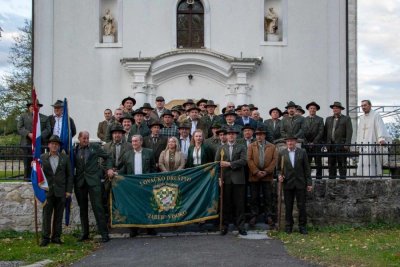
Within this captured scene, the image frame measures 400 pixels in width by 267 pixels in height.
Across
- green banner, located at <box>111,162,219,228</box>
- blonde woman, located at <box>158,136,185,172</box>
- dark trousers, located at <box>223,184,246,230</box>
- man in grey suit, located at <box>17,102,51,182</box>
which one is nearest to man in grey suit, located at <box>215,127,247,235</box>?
dark trousers, located at <box>223,184,246,230</box>

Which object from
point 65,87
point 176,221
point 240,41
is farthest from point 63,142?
point 240,41

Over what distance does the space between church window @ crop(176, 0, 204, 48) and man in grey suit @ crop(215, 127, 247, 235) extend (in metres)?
8.90

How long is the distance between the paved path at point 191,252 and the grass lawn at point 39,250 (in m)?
0.28

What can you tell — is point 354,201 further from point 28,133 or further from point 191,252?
point 28,133

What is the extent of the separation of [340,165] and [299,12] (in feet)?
27.5

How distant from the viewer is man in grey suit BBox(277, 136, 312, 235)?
11.1 m

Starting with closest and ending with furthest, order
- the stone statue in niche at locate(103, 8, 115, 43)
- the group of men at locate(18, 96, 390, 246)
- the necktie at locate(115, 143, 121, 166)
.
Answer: the group of men at locate(18, 96, 390, 246), the necktie at locate(115, 143, 121, 166), the stone statue in niche at locate(103, 8, 115, 43)

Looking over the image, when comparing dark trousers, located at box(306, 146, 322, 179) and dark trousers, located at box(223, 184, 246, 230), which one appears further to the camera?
dark trousers, located at box(306, 146, 322, 179)

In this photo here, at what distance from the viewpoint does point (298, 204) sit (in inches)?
439

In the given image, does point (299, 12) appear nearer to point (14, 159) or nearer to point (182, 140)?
point (182, 140)

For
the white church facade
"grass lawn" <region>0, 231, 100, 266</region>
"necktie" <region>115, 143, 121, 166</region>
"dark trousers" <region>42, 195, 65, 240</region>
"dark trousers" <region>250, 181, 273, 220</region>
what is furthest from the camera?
the white church facade

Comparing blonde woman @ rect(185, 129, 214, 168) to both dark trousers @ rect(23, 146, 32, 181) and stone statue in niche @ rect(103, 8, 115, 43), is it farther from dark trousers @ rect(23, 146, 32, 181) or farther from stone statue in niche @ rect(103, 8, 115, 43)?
stone statue in niche @ rect(103, 8, 115, 43)

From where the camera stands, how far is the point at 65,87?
62.4 ft

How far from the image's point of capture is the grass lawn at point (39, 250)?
30.2ft
